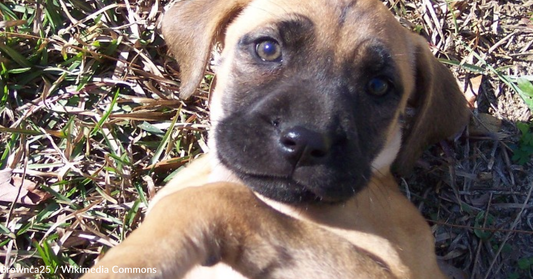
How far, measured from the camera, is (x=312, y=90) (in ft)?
10.1

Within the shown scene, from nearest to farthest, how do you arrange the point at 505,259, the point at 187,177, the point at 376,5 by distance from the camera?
the point at 376,5
the point at 187,177
the point at 505,259

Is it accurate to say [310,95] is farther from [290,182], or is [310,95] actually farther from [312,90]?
[290,182]

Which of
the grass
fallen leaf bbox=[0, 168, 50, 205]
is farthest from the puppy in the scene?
fallen leaf bbox=[0, 168, 50, 205]

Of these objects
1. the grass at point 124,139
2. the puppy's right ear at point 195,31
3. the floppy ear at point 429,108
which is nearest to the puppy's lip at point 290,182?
the puppy's right ear at point 195,31

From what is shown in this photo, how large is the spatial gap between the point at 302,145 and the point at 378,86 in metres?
0.91

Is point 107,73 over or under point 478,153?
over

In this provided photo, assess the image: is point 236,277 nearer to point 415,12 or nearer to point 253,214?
point 253,214

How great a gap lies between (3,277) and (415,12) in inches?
150

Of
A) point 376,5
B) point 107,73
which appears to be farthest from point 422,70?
point 107,73

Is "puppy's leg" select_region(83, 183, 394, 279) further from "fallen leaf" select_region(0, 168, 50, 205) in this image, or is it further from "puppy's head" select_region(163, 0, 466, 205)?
"fallen leaf" select_region(0, 168, 50, 205)

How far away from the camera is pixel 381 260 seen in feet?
10.3

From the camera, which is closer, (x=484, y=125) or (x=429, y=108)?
(x=429, y=108)

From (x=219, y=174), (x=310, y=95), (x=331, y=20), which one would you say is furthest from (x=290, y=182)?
(x=331, y=20)

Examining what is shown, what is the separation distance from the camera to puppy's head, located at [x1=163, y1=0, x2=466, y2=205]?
2.89 metres
